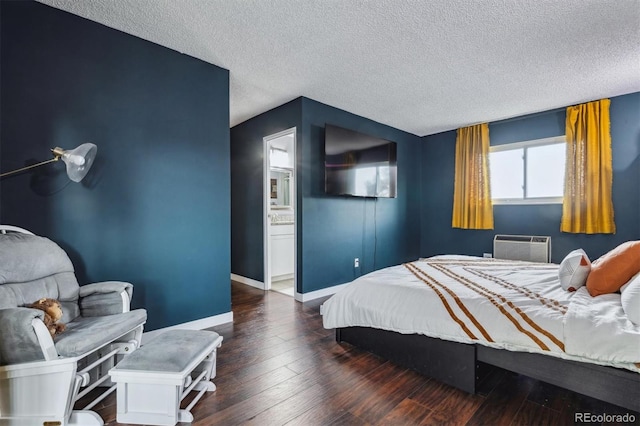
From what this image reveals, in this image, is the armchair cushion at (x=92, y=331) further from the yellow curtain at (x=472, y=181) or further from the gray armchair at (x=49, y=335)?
the yellow curtain at (x=472, y=181)

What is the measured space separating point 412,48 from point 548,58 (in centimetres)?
129

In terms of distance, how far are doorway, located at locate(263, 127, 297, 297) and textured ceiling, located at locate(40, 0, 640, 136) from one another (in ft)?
3.81

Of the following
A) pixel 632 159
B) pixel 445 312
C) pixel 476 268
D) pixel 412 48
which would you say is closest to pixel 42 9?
pixel 412 48

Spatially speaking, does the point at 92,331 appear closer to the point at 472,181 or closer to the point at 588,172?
the point at 472,181

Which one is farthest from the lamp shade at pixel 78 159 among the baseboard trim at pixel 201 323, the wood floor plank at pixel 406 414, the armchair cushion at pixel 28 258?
the wood floor plank at pixel 406 414

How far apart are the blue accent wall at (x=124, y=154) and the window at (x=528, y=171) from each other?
4.10 metres

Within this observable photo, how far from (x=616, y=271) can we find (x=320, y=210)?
2755 mm

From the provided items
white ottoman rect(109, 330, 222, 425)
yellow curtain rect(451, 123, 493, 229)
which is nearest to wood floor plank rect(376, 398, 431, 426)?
white ottoman rect(109, 330, 222, 425)

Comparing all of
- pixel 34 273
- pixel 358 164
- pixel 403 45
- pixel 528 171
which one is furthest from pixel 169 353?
pixel 528 171

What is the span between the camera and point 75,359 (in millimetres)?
1408

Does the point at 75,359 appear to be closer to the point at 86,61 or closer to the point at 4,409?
the point at 4,409

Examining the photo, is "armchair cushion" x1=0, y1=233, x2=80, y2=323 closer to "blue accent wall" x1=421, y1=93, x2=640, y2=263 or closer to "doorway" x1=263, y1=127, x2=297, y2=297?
"doorway" x1=263, y1=127, x2=297, y2=297

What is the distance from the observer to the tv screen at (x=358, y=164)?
3.77 metres

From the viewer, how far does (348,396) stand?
1744mm
